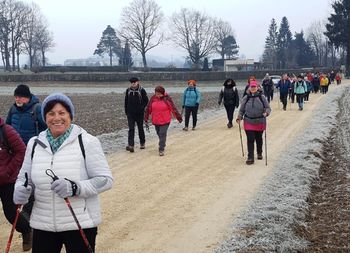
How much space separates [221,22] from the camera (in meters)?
119

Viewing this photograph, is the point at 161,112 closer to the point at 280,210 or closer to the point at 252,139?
the point at 252,139

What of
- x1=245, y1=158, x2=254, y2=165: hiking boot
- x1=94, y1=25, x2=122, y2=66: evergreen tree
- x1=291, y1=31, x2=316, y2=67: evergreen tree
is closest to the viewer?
x1=245, y1=158, x2=254, y2=165: hiking boot

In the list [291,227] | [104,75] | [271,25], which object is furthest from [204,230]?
[271,25]

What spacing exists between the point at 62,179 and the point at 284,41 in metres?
133

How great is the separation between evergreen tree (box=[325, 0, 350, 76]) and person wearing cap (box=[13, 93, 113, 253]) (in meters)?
80.5

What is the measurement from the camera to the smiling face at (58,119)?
389 cm

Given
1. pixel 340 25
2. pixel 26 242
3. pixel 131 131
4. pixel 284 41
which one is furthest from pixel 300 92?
pixel 284 41

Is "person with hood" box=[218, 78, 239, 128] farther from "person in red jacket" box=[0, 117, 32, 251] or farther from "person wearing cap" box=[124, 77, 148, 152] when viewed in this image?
"person in red jacket" box=[0, 117, 32, 251]

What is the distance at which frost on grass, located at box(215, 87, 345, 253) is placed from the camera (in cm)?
636

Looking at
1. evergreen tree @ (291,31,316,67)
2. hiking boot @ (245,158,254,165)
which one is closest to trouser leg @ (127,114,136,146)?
hiking boot @ (245,158,254,165)

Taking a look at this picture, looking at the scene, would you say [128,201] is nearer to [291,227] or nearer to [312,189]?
[291,227]

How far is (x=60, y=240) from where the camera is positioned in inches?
154

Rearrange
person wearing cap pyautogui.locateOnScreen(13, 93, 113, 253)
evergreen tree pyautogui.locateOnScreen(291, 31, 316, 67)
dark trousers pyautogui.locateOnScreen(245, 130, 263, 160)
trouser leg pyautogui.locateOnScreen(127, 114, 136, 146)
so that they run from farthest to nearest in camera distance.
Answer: evergreen tree pyautogui.locateOnScreen(291, 31, 316, 67) → trouser leg pyautogui.locateOnScreen(127, 114, 136, 146) → dark trousers pyautogui.locateOnScreen(245, 130, 263, 160) → person wearing cap pyautogui.locateOnScreen(13, 93, 113, 253)

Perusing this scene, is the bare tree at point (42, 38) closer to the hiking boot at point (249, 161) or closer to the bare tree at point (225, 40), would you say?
the bare tree at point (225, 40)
